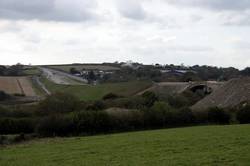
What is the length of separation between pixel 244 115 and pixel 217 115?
3337 millimetres

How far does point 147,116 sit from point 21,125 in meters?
13.6

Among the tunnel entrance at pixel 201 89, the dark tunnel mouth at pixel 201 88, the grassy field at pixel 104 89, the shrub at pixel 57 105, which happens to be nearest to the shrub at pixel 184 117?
the shrub at pixel 57 105

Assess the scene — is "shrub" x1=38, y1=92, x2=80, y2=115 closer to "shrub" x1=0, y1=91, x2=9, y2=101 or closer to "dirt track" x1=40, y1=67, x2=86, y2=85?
"shrub" x1=0, y1=91, x2=9, y2=101

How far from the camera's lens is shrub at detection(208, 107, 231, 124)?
188 feet

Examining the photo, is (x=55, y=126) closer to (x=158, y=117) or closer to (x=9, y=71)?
(x=158, y=117)

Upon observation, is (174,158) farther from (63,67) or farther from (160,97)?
(63,67)

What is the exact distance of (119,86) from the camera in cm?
10412

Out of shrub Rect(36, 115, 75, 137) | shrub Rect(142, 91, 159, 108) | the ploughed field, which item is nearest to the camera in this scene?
shrub Rect(36, 115, 75, 137)

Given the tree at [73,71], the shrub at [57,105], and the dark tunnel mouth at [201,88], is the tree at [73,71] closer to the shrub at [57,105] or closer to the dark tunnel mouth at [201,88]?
the dark tunnel mouth at [201,88]

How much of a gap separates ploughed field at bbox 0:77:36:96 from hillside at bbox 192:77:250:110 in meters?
40.7

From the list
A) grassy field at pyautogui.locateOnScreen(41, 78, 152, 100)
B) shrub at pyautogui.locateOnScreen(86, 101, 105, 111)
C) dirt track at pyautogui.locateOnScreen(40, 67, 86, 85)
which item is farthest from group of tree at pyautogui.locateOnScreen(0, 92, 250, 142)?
dirt track at pyautogui.locateOnScreen(40, 67, 86, 85)

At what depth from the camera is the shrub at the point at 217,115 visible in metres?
57.4

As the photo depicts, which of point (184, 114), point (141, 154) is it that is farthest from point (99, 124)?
point (141, 154)

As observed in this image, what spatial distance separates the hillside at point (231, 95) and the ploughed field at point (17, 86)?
4070 cm
